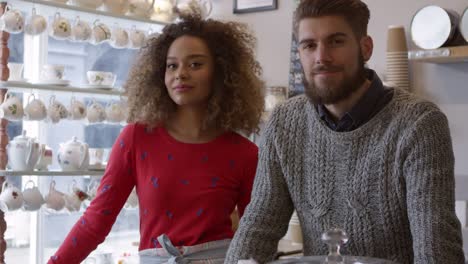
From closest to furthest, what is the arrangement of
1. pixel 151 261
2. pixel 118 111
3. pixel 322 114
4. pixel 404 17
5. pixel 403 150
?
1. pixel 403 150
2. pixel 322 114
3. pixel 151 261
4. pixel 404 17
5. pixel 118 111

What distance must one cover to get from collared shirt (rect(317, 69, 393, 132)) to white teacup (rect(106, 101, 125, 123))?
7.18 ft

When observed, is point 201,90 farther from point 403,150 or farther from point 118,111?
point 118,111

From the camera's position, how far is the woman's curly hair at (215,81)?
6.03ft

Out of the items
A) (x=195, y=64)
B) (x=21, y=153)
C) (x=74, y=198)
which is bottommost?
(x=74, y=198)

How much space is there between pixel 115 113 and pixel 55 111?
360 millimetres

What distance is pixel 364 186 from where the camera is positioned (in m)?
1.35

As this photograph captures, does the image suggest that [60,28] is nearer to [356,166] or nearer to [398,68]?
[398,68]

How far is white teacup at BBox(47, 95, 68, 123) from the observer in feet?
10.4

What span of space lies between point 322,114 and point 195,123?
0.49 metres

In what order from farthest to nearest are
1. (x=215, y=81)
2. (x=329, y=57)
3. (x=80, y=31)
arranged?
1. (x=80, y=31)
2. (x=215, y=81)
3. (x=329, y=57)

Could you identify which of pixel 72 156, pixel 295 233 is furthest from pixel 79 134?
pixel 295 233

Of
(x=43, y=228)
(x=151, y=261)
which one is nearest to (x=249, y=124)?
(x=151, y=261)

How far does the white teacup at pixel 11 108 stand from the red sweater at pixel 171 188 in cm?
132

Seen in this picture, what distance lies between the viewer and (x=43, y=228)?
3514mm
